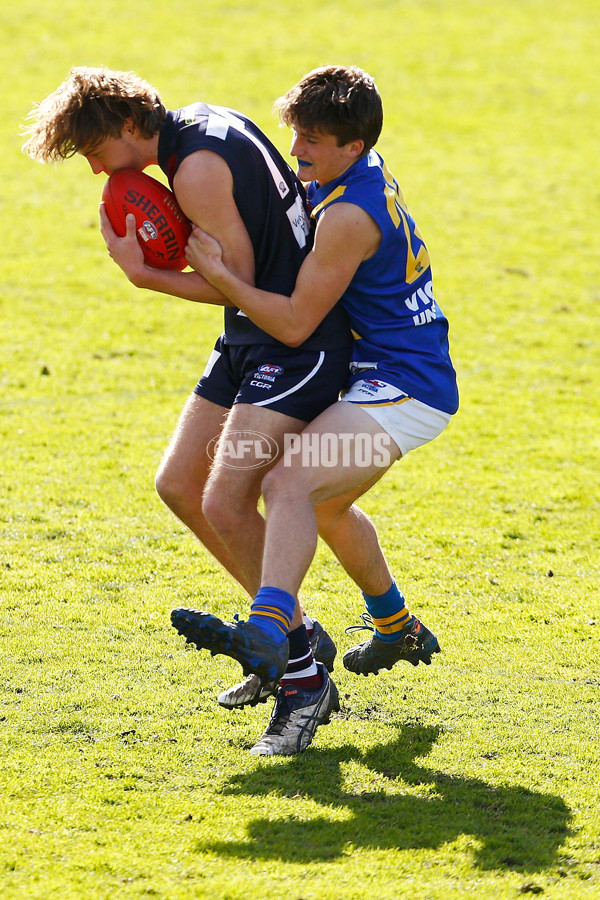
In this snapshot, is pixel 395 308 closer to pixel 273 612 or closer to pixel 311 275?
pixel 311 275

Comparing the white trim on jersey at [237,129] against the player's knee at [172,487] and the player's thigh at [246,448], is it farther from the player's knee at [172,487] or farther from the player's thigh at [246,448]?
the player's knee at [172,487]

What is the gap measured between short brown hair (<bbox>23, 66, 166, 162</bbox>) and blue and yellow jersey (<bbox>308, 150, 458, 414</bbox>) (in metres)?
0.76

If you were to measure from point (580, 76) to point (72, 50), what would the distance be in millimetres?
9082

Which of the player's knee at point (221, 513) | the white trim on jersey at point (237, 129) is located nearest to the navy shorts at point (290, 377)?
the player's knee at point (221, 513)

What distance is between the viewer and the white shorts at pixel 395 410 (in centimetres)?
423

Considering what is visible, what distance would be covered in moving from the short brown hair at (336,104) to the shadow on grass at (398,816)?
2.34 metres

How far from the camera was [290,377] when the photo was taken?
14.2 ft

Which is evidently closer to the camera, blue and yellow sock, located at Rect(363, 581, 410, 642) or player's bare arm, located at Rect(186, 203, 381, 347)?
player's bare arm, located at Rect(186, 203, 381, 347)

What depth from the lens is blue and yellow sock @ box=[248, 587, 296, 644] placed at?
3.76 metres

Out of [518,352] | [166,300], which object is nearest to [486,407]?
[518,352]

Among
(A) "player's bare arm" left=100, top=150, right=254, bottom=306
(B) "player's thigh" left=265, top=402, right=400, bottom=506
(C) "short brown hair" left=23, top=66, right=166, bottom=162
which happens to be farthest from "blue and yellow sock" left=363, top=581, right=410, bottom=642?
(C) "short brown hair" left=23, top=66, right=166, bottom=162

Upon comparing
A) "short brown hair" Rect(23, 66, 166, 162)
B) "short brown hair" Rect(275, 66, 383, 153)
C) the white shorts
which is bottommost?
the white shorts

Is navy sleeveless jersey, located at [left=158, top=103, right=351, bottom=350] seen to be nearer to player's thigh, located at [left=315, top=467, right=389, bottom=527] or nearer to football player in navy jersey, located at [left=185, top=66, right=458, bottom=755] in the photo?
football player in navy jersey, located at [left=185, top=66, right=458, bottom=755]

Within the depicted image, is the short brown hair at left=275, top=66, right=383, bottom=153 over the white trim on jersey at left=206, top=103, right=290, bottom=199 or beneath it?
over
